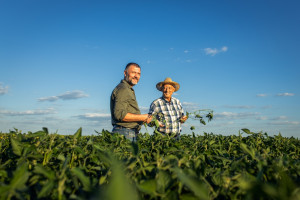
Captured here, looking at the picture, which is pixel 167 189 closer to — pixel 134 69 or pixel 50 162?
pixel 50 162

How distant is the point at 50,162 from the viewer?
1719 mm

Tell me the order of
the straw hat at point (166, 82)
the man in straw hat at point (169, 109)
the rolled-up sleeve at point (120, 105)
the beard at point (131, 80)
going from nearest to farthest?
the rolled-up sleeve at point (120, 105) < the beard at point (131, 80) < the man in straw hat at point (169, 109) < the straw hat at point (166, 82)

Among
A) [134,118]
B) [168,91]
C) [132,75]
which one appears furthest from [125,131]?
[168,91]

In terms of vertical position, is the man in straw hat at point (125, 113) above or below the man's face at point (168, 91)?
below

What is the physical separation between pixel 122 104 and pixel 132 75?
93cm

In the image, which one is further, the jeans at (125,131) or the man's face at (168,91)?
the man's face at (168,91)

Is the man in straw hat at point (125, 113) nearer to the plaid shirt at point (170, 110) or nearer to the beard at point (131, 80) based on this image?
the beard at point (131, 80)

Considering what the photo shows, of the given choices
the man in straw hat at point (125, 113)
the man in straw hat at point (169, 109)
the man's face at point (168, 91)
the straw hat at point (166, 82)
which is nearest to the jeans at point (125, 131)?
the man in straw hat at point (125, 113)

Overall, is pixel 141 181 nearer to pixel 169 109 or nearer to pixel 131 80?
pixel 131 80

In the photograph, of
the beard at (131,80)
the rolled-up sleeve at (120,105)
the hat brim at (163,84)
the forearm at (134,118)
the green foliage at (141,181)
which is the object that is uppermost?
the hat brim at (163,84)

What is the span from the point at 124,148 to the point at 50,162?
32.6 inches

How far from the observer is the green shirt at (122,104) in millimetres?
4707

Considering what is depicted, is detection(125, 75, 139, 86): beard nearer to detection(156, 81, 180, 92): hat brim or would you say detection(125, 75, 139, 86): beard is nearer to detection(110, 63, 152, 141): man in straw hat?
detection(110, 63, 152, 141): man in straw hat

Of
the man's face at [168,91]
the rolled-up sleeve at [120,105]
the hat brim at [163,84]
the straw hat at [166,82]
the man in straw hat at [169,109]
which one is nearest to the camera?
A: the rolled-up sleeve at [120,105]
